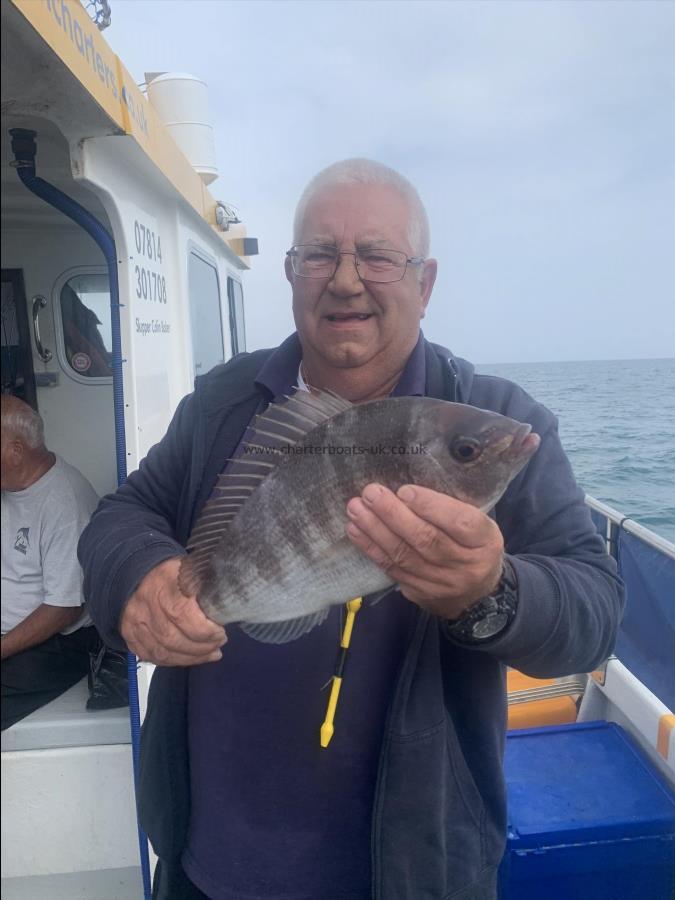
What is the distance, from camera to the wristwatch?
3.72ft

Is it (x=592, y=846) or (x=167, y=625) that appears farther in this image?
(x=592, y=846)

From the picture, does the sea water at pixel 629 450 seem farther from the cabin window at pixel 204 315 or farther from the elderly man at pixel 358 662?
the elderly man at pixel 358 662

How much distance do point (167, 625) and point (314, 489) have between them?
32cm

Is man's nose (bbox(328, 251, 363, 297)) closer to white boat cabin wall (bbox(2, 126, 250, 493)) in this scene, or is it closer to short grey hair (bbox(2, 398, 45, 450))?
white boat cabin wall (bbox(2, 126, 250, 493))

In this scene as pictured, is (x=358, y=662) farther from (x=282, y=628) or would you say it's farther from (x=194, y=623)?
(x=194, y=623)

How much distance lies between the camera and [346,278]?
1.17 m

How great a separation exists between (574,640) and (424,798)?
0.48 metres

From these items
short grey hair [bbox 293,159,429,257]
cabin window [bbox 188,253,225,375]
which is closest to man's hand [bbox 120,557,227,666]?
short grey hair [bbox 293,159,429,257]

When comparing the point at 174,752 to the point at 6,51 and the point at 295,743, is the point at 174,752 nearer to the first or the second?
the point at 295,743

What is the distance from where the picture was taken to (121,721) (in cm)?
85

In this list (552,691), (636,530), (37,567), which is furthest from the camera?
(636,530)

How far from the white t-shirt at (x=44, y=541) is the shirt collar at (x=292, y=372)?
2.48ft

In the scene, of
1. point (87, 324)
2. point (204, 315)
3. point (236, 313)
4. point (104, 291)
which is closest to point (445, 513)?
point (104, 291)

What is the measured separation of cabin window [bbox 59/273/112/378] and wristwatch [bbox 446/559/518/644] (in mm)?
847
